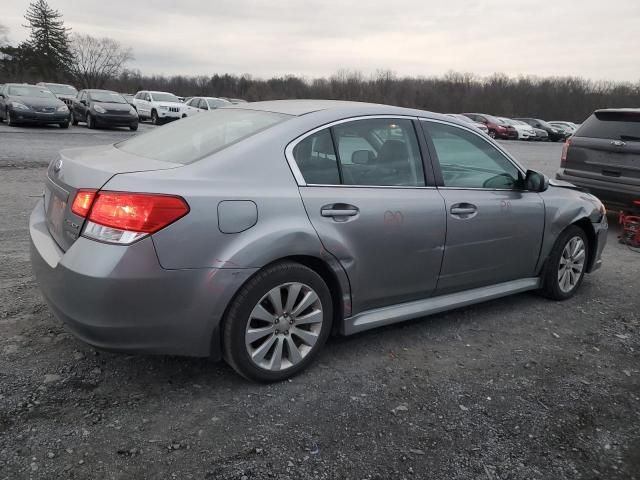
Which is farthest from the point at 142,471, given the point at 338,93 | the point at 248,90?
the point at 248,90

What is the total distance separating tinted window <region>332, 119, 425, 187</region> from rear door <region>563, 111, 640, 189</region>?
4.77m

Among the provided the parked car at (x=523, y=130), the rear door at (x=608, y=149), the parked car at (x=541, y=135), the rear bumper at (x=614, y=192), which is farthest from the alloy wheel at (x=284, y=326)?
the parked car at (x=541, y=135)

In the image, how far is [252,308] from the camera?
2.93m

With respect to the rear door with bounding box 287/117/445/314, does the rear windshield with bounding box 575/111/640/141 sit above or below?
above

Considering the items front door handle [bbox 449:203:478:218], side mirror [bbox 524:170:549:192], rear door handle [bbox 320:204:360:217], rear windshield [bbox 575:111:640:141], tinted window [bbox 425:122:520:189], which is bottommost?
front door handle [bbox 449:203:478:218]

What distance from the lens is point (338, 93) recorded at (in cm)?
7269

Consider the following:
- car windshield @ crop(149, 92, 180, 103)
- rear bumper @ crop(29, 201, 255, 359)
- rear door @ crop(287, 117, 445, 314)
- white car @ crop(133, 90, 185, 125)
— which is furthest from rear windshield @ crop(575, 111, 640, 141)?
car windshield @ crop(149, 92, 180, 103)

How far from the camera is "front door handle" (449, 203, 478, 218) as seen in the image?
3744 millimetres

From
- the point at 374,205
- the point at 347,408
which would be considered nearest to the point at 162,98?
the point at 374,205

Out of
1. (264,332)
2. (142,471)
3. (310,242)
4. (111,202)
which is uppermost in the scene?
(111,202)

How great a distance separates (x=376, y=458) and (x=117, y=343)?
4.47ft

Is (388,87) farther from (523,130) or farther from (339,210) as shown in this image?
(339,210)

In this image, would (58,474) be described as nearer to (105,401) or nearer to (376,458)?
(105,401)

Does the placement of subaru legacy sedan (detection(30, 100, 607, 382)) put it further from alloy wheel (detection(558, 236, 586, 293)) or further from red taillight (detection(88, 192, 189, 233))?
alloy wheel (detection(558, 236, 586, 293))
